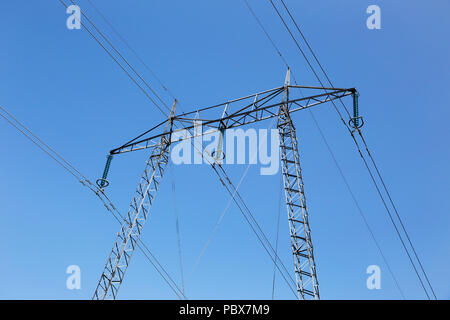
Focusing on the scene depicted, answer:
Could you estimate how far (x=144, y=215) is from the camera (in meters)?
28.6

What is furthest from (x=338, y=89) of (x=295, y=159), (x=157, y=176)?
(x=157, y=176)

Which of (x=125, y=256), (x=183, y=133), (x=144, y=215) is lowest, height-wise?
(x=125, y=256)
